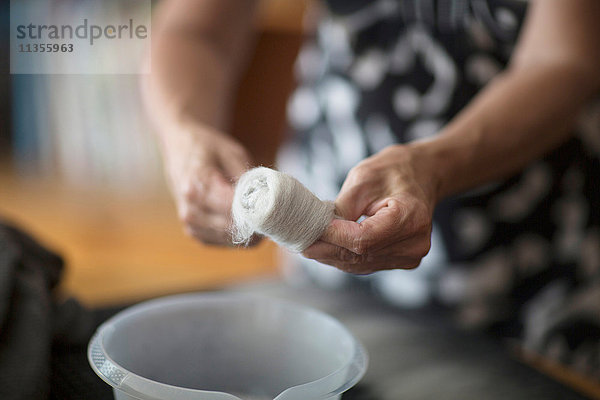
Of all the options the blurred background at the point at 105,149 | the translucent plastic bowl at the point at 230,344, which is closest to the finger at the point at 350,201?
the translucent plastic bowl at the point at 230,344

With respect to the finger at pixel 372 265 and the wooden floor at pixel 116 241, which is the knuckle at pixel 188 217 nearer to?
the finger at pixel 372 265

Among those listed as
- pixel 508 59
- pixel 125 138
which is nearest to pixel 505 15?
pixel 508 59

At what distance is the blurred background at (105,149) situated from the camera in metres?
1.53

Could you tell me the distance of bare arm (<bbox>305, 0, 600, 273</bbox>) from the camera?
14.1 inches

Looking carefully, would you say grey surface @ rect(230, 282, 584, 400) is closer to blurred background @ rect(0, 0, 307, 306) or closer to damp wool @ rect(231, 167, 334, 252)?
damp wool @ rect(231, 167, 334, 252)

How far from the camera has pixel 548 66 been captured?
1.69 ft

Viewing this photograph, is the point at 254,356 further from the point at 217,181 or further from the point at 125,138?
the point at 125,138

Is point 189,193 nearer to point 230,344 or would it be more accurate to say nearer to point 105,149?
point 230,344

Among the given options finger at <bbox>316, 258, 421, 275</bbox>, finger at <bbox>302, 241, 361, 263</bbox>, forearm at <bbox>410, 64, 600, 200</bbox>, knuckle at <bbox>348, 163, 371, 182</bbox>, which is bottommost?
finger at <bbox>316, 258, 421, 275</bbox>

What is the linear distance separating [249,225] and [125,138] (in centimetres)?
158

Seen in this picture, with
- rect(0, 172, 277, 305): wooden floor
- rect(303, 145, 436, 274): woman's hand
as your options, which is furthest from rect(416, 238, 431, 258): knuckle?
rect(0, 172, 277, 305): wooden floor

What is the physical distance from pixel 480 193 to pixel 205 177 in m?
0.37

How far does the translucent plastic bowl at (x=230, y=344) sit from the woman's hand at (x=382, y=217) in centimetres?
8

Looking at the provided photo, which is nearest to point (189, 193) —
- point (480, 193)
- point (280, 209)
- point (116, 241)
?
point (280, 209)
